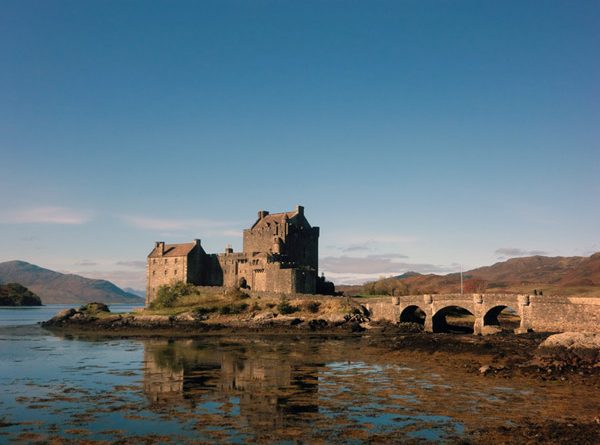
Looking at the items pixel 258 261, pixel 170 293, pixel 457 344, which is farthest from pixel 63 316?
pixel 457 344

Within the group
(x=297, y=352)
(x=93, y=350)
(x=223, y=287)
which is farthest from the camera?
(x=223, y=287)

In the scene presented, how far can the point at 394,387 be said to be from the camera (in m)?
27.4

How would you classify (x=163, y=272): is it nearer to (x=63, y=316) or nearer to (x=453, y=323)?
(x=63, y=316)

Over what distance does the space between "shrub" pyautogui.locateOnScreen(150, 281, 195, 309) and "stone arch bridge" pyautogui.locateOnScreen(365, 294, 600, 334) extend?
3170 cm

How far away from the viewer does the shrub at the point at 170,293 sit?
8438 centimetres

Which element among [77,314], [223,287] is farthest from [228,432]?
[77,314]

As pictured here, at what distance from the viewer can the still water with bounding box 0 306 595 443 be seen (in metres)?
18.9

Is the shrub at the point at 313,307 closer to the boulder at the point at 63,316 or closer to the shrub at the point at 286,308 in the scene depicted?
the shrub at the point at 286,308

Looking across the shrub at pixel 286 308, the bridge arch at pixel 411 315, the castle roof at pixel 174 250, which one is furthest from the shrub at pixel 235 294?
the bridge arch at pixel 411 315

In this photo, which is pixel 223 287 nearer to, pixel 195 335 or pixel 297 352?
pixel 195 335

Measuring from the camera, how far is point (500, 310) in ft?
191

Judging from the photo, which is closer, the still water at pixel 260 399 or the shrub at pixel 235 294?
the still water at pixel 260 399

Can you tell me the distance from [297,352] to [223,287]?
1705 inches

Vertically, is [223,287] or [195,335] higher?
[223,287]
